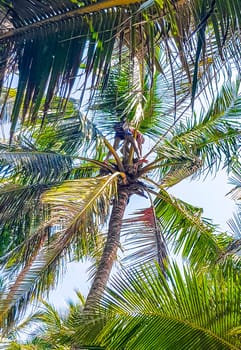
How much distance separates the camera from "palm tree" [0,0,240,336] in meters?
1.52

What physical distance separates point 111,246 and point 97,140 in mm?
1591

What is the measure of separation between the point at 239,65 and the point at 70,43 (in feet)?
1.80

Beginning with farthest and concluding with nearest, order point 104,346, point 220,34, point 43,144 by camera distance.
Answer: point 43,144, point 104,346, point 220,34

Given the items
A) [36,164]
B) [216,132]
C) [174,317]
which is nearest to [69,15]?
[174,317]

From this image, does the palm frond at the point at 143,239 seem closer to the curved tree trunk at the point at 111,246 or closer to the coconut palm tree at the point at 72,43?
the curved tree trunk at the point at 111,246

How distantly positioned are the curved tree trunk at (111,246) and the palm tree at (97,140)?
0.04ft

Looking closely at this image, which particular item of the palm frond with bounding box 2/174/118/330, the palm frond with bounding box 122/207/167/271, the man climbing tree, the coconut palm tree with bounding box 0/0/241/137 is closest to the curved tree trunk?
the palm frond with bounding box 122/207/167/271

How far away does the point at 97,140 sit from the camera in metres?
6.38

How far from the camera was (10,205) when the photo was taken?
5355 mm

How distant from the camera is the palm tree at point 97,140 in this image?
1.52 meters

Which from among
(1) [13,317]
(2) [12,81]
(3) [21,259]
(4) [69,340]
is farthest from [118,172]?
(2) [12,81]

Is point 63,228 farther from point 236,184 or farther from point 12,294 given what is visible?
point 236,184

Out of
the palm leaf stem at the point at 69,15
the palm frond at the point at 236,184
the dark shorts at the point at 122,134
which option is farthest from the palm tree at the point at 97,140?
the palm frond at the point at 236,184

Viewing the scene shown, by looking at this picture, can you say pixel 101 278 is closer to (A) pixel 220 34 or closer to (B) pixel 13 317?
(B) pixel 13 317
